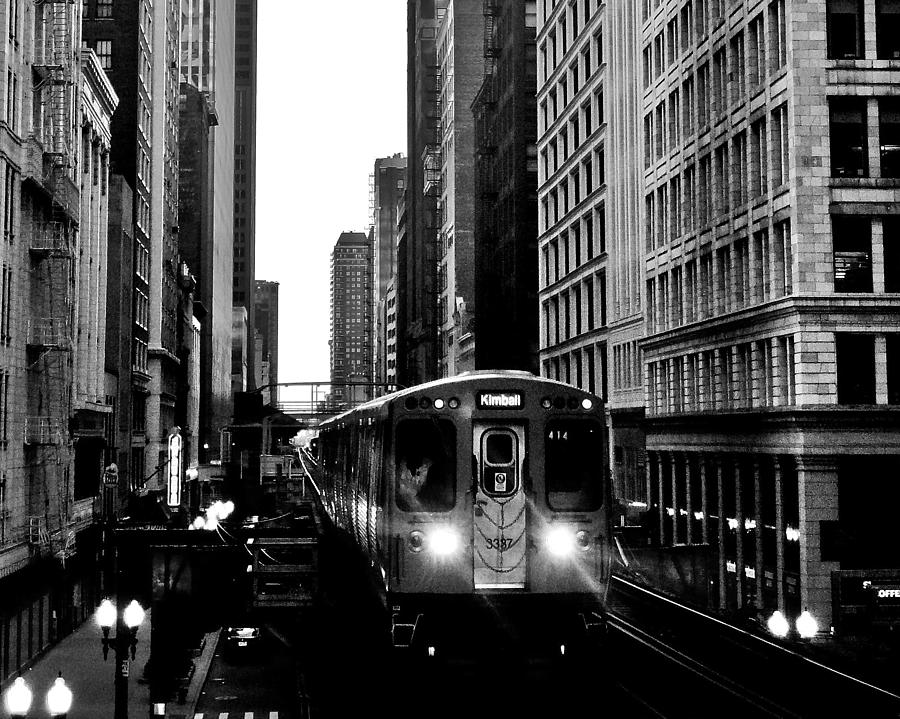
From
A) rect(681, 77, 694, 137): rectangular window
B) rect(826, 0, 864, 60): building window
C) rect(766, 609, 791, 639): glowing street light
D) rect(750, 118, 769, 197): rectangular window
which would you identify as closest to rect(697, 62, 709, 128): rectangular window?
rect(681, 77, 694, 137): rectangular window

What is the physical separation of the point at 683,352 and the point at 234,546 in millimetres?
28086

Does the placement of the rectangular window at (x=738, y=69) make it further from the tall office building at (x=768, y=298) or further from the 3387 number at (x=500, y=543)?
the 3387 number at (x=500, y=543)

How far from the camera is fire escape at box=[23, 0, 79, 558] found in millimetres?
38250

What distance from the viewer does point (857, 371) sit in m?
39.2

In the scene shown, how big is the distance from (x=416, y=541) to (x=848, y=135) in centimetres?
2711

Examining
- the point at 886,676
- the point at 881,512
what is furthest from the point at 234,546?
the point at 881,512

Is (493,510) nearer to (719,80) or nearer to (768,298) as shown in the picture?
(768,298)

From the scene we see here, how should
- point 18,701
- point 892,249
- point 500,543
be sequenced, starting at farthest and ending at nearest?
point 892,249
point 500,543
point 18,701

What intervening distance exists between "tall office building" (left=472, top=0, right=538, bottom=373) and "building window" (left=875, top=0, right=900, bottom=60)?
46324 mm

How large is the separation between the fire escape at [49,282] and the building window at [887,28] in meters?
26.9

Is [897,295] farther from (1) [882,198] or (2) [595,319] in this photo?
(2) [595,319]

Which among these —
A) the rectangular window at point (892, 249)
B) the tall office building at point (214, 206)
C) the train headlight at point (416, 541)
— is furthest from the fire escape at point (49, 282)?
the tall office building at point (214, 206)

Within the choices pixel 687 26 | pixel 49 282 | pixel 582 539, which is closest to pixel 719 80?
pixel 687 26

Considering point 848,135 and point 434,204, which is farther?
point 434,204
